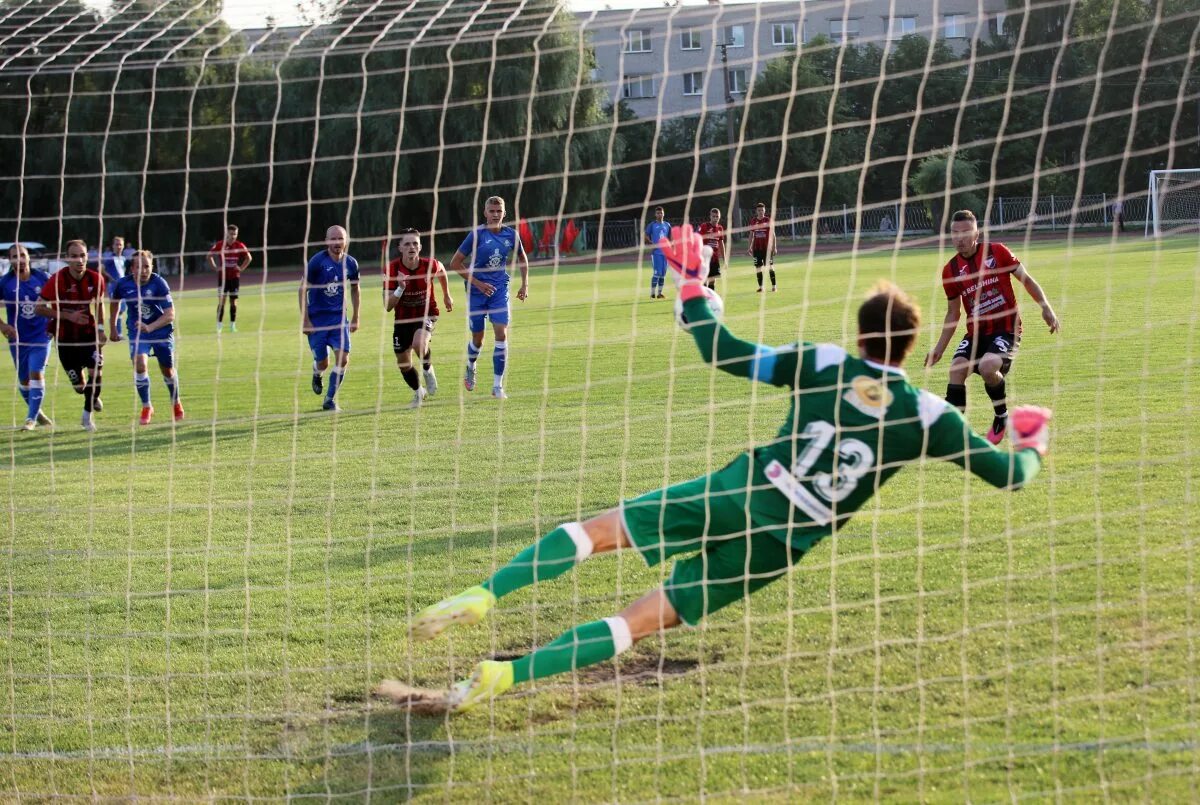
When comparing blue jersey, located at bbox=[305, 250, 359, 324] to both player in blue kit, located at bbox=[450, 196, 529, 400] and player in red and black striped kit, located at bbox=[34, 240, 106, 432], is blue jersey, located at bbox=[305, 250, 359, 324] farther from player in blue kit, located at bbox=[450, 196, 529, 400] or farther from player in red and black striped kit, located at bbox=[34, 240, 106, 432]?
player in red and black striped kit, located at bbox=[34, 240, 106, 432]

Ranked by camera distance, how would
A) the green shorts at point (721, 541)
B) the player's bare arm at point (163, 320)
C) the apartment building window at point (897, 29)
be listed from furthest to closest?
the player's bare arm at point (163, 320)
the apartment building window at point (897, 29)
the green shorts at point (721, 541)

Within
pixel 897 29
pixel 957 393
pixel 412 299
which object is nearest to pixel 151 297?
pixel 412 299

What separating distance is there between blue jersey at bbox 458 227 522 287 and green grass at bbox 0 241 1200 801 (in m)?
3.05

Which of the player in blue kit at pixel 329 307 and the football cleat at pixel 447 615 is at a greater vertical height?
the football cleat at pixel 447 615

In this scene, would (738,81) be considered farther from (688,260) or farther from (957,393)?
(688,260)

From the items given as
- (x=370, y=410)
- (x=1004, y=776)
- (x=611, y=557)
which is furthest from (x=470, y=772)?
(x=370, y=410)

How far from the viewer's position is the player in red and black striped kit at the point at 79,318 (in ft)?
38.2

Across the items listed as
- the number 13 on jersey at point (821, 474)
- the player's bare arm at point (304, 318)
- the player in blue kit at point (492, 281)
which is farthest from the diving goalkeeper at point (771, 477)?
the player in blue kit at point (492, 281)

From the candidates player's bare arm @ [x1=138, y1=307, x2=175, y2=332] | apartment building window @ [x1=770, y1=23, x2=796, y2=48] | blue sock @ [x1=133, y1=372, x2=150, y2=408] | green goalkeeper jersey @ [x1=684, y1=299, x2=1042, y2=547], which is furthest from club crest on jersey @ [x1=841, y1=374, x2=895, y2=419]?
apartment building window @ [x1=770, y1=23, x2=796, y2=48]

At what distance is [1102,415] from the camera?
32.2 feet

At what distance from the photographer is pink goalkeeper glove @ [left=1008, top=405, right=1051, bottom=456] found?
4.27 metres

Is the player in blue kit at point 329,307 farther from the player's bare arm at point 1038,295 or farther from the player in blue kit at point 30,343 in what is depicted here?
the player's bare arm at point 1038,295

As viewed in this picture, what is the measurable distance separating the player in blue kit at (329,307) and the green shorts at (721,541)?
7.75m

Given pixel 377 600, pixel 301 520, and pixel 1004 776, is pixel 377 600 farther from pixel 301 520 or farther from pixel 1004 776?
pixel 1004 776
